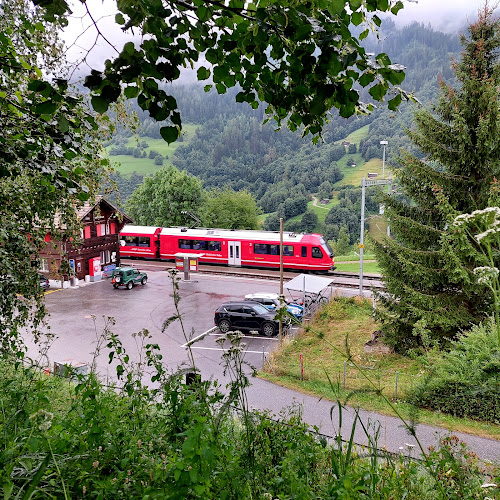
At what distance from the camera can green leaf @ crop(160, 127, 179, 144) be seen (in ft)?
6.82

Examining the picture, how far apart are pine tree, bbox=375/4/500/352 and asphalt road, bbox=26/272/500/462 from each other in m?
3.82

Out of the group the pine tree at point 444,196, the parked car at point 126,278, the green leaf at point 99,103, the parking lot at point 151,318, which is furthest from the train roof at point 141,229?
the green leaf at point 99,103

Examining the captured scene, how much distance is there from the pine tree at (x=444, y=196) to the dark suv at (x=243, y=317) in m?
4.68

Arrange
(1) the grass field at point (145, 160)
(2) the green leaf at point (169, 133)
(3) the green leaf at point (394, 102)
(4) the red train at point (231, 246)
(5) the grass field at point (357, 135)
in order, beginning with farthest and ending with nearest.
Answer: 1. (5) the grass field at point (357, 135)
2. (1) the grass field at point (145, 160)
3. (4) the red train at point (231, 246)
4. (3) the green leaf at point (394, 102)
5. (2) the green leaf at point (169, 133)

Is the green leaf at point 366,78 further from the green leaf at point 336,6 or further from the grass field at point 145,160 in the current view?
the grass field at point 145,160

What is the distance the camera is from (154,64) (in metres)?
2.03

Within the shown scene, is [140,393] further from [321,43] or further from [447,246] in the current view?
[447,246]

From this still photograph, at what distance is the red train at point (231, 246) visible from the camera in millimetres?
26844

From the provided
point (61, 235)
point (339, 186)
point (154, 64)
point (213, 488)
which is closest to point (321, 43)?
point (154, 64)

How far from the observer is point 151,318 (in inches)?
764

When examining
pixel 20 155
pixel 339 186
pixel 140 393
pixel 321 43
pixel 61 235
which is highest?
pixel 339 186

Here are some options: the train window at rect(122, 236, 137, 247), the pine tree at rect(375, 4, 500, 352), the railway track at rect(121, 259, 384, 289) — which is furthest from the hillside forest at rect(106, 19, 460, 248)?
the pine tree at rect(375, 4, 500, 352)

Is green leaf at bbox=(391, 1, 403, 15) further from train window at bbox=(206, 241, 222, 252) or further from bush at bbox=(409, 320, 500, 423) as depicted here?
train window at bbox=(206, 241, 222, 252)

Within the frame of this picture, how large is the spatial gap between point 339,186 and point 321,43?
10819cm
